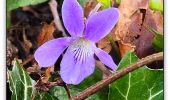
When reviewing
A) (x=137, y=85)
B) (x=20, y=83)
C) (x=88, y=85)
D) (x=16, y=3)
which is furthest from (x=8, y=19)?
(x=137, y=85)

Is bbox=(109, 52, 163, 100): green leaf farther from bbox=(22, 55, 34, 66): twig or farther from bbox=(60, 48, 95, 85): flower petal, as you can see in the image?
bbox=(22, 55, 34, 66): twig

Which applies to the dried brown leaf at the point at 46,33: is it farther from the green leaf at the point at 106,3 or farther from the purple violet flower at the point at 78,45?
the green leaf at the point at 106,3

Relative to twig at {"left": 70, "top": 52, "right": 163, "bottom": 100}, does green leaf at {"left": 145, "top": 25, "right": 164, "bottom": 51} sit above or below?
above

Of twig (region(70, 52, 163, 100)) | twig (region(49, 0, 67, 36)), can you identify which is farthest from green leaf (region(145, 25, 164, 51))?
twig (region(49, 0, 67, 36))

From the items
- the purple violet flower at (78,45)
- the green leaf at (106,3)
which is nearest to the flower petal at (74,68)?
the purple violet flower at (78,45)

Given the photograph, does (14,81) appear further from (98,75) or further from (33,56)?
(98,75)

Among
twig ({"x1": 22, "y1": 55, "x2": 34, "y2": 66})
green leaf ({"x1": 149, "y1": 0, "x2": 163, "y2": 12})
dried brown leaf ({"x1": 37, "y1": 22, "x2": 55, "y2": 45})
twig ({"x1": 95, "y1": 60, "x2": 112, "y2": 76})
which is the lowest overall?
twig ({"x1": 95, "y1": 60, "x2": 112, "y2": 76})
